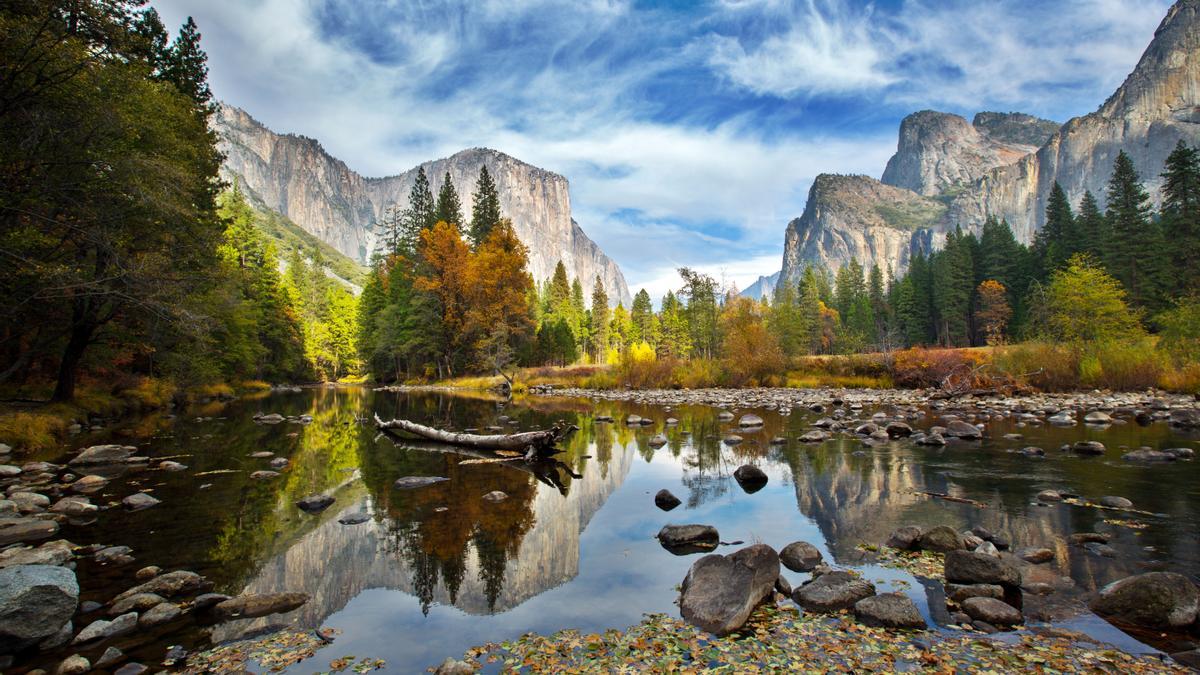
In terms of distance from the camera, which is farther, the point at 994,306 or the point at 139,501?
the point at 994,306

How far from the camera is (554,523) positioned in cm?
790

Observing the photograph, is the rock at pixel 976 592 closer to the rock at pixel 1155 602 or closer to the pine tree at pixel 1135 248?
the rock at pixel 1155 602

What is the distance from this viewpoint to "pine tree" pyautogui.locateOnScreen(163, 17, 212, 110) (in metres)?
26.9

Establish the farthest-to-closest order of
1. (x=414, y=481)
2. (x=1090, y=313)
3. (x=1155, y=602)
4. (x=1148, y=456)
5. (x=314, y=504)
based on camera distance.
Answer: (x=1090, y=313) → (x=414, y=481) → (x=1148, y=456) → (x=314, y=504) → (x=1155, y=602)

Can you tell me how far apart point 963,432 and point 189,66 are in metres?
39.2

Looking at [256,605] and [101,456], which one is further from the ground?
[101,456]

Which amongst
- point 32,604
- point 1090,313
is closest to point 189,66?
point 32,604

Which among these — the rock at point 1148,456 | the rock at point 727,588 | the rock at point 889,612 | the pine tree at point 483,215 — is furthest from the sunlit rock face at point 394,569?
the pine tree at point 483,215

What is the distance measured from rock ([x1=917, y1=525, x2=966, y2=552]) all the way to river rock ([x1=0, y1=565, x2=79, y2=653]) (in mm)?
8669

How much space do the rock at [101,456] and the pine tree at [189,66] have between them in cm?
2282

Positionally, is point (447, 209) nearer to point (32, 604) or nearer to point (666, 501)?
point (666, 501)

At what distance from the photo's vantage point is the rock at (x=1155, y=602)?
4172mm

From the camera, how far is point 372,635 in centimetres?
457

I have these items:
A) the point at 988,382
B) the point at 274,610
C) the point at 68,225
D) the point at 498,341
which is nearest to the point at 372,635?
the point at 274,610
